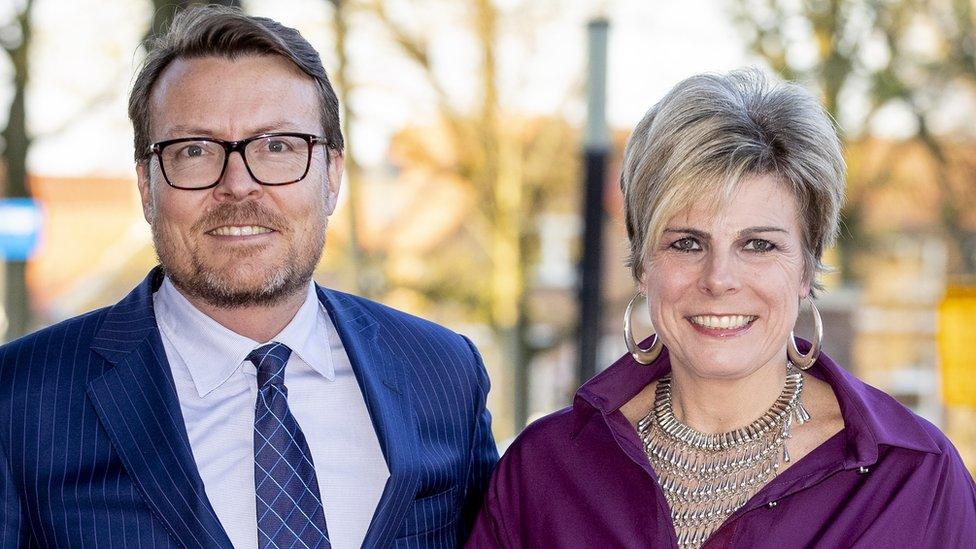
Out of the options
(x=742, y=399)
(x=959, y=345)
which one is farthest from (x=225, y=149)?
(x=959, y=345)

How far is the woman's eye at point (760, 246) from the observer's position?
2.43 metres

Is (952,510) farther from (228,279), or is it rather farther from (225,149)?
(225,149)

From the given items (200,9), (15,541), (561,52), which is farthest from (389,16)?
(15,541)

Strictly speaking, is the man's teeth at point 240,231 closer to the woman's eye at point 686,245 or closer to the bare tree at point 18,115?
the woman's eye at point 686,245

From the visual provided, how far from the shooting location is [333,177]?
9.04 ft

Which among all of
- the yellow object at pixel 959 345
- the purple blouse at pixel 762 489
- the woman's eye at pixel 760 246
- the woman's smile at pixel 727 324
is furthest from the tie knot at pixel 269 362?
the yellow object at pixel 959 345

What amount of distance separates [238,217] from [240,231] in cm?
3

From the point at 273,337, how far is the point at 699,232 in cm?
96

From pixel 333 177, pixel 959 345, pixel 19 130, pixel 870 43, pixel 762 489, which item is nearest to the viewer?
pixel 762 489

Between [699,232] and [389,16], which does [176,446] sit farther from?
[389,16]

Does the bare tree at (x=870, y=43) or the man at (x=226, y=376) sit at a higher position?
the bare tree at (x=870, y=43)

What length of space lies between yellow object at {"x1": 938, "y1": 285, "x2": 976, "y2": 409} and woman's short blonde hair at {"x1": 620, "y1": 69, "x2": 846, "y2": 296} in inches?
150

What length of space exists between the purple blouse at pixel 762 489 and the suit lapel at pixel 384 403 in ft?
0.81

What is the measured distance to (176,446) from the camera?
7.81 ft
